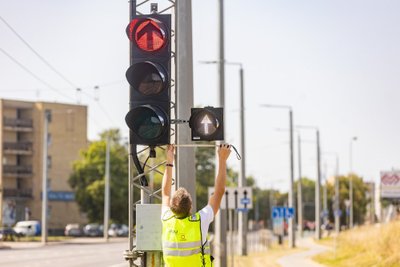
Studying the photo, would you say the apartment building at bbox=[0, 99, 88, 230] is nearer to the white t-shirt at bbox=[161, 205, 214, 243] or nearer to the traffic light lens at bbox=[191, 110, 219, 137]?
the traffic light lens at bbox=[191, 110, 219, 137]

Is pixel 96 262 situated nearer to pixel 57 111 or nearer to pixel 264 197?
pixel 57 111

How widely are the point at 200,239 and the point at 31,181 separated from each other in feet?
321

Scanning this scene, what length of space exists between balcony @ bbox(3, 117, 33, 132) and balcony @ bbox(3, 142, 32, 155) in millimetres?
1804

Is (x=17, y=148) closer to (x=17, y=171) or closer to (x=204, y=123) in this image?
(x=17, y=171)

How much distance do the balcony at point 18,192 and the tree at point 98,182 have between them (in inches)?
201

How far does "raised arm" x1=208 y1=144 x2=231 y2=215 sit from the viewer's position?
872 centimetres

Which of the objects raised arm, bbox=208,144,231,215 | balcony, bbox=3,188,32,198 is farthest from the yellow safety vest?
balcony, bbox=3,188,32,198

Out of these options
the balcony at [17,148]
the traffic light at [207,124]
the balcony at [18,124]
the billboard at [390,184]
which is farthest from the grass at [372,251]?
the balcony at [17,148]

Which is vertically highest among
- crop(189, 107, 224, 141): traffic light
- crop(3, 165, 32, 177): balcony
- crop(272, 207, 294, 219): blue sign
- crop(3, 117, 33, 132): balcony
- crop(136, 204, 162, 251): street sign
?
crop(3, 117, 33, 132): balcony

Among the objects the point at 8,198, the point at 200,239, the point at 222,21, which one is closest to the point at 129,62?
the point at 200,239

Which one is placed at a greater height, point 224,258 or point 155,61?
point 155,61

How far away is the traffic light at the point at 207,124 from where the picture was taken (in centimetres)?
986

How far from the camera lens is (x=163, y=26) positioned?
10.0 m

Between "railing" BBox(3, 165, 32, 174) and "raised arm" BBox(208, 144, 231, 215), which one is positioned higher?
"railing" BBox(3, 165, 32, 174)
